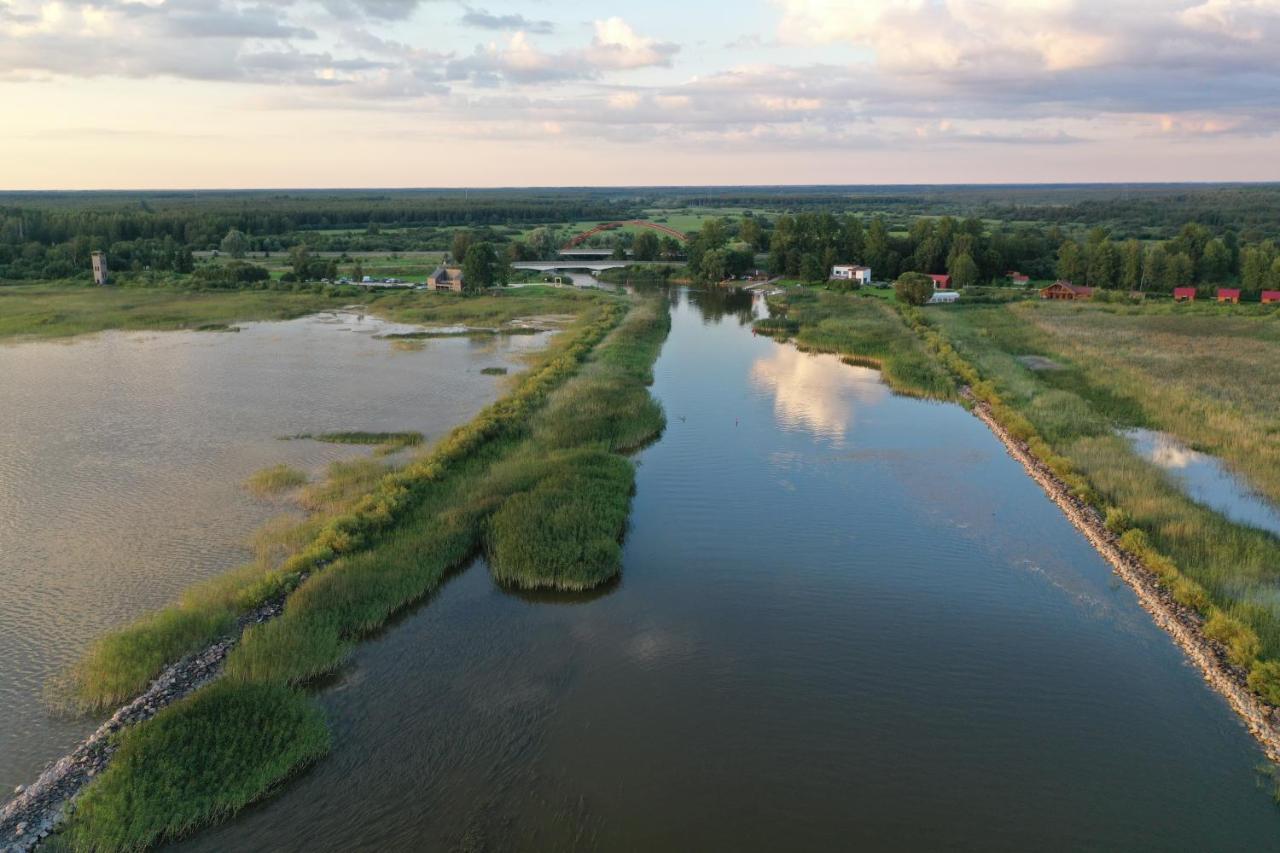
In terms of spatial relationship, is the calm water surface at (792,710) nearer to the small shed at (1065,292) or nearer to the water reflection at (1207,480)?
the water reflection at (1207,480)

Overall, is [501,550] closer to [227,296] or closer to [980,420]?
[980,420]

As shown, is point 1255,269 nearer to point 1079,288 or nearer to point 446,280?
point 1079,288

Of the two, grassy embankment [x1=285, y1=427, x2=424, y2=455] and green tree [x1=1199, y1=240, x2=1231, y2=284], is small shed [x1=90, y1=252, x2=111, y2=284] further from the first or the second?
green tree [x1=1199, y1=240, x2=1231, y2=284]

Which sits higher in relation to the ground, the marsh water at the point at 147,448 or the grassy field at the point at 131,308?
the grassy field at the point at 131,308

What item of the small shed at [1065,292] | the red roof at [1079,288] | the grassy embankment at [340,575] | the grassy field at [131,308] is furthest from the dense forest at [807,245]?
the grassy embankment at [340,575]

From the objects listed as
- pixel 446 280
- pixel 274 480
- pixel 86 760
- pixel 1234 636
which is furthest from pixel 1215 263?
pixel 86 760

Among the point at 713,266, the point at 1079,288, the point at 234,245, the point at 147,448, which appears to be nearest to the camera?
the point at 147,448

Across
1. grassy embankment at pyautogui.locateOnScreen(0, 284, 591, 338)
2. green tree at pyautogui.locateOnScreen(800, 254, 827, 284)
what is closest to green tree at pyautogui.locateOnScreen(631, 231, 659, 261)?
green tree at pyautogui.locateOnScreen(800, 254, 827, 284)
